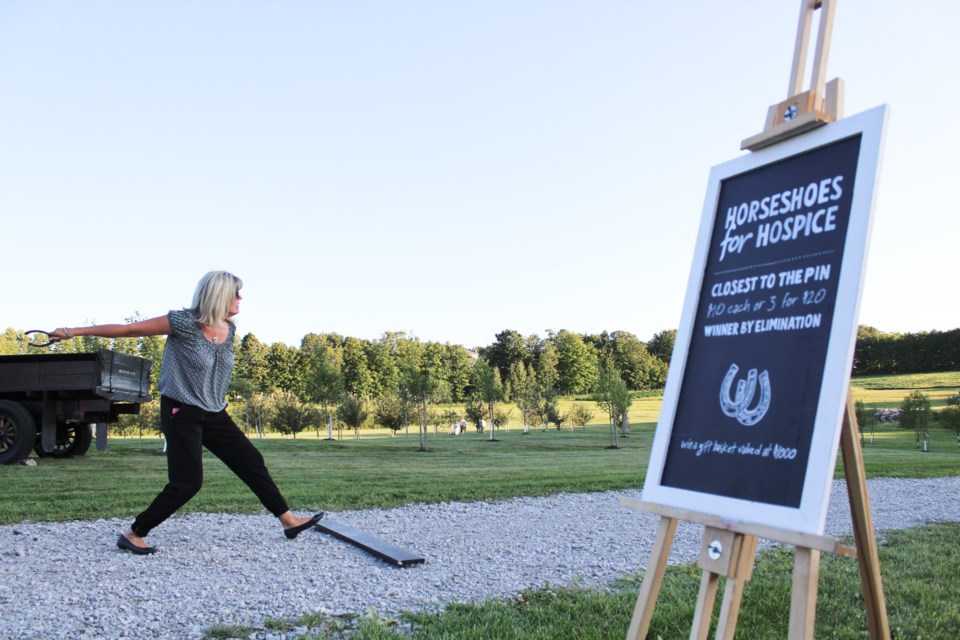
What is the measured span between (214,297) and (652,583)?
150 inches

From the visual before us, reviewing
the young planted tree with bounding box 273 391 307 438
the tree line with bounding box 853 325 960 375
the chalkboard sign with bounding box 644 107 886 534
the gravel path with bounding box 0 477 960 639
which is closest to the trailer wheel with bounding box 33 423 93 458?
the gravel path with bounding box 0 477 960 639

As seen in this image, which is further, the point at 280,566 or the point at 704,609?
the point at 280,566

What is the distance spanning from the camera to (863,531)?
3.12 m

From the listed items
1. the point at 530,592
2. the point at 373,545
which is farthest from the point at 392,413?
the point at 530,592

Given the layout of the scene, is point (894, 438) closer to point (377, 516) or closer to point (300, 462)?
point (300, 462)

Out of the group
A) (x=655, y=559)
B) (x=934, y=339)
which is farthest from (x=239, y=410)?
(x=934, y=339)

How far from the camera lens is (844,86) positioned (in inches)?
127

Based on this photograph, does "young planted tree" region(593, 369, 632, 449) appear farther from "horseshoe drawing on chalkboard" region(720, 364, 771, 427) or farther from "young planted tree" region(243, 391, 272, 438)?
"horseshoe drawing on chalkboard" region(720, 364, 771, 427)

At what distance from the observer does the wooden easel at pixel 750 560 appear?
2.54 metres

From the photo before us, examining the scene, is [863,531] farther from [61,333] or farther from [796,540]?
[61,333]

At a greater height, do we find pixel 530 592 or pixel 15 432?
pixel 530 592

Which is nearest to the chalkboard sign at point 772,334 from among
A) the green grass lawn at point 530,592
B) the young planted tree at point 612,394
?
the green grass lawn at point 530,592

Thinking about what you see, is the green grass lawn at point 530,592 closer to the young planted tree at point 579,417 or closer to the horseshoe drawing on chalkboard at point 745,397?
the horseshoe drawing on chalkboard at point 745,397

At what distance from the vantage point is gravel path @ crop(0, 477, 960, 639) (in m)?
3.96
